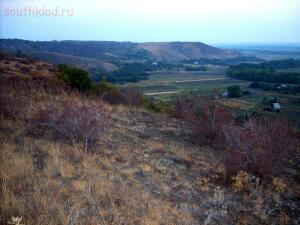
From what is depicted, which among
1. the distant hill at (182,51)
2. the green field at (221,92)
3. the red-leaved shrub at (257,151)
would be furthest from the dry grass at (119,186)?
the distant hill at (182,51)

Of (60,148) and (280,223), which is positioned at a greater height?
(60,148)

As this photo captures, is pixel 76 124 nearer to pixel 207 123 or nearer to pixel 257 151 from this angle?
pixel 257 151

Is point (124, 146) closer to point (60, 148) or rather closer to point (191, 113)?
point (60, 148)

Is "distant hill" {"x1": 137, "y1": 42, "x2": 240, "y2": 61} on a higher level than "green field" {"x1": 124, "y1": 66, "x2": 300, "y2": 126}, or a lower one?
higher

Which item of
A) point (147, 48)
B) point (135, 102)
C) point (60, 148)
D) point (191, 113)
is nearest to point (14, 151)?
point (60, 148)

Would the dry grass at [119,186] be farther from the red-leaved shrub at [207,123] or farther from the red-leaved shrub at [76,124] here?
the red-leaved shrub at [207,123]

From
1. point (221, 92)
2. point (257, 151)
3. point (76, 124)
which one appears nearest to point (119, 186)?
point (76, 124)

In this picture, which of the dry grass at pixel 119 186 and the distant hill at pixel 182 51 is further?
the distant hill at pixel 182 51

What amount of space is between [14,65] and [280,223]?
24213 millimetres

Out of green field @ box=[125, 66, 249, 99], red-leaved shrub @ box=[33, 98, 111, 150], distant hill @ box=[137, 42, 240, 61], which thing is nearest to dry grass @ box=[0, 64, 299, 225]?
red-leaved shrub @ box=[33, 98, 111, 150]

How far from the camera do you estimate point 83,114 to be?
6266mm

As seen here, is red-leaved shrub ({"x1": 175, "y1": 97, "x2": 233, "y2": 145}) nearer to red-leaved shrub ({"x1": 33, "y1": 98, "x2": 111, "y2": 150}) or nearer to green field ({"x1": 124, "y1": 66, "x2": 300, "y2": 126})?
red-leaved shrub ({"x1": 33, "y1": 98, "x2": 111, "y2": 150})

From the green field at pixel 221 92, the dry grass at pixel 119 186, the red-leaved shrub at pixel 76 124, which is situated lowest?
the green field at pixel 221 92

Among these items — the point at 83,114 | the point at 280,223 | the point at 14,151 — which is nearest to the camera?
the point at 280,223
